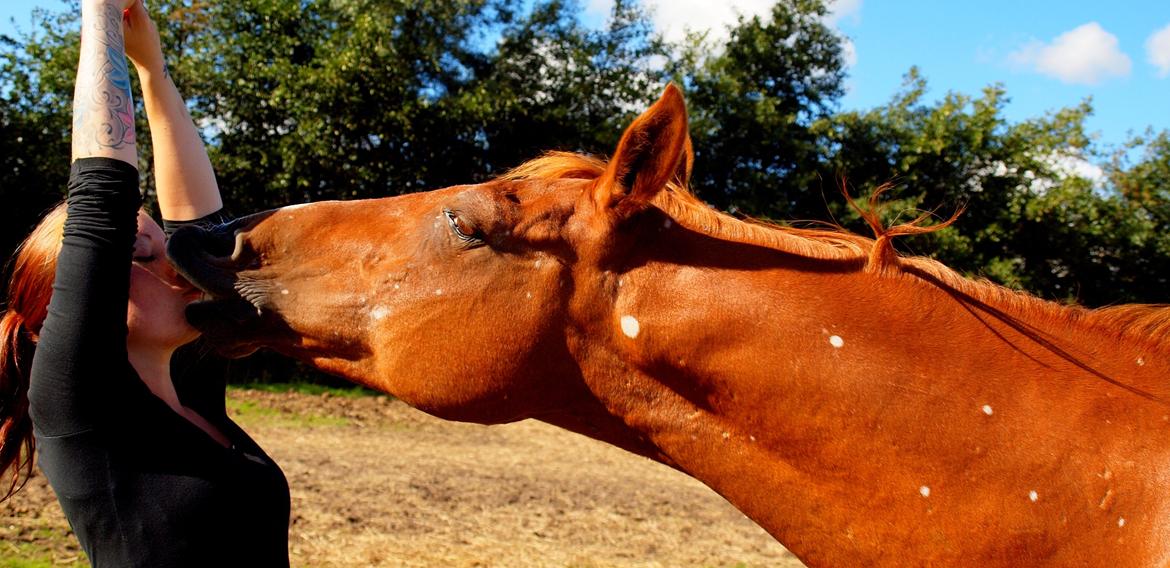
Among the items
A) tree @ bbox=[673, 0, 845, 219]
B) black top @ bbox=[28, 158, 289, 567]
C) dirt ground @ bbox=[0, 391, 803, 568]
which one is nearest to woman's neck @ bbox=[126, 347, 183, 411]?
black top @ bbox=[28, 158, 289, 567]

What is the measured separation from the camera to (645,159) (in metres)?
2.24

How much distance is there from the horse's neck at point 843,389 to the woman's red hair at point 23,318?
1536mm

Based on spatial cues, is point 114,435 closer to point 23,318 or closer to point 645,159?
point 23,318

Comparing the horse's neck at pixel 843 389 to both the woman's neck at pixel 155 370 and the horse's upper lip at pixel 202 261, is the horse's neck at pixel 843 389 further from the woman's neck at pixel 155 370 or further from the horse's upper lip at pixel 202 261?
the woman's neck at pixel 155 370

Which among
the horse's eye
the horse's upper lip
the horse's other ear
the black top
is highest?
the horse's other ear

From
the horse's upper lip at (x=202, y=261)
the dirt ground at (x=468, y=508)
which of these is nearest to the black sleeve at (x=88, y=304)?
the horse's upper lip at (x=202, y=261)

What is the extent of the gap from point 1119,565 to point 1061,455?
10.5 inches

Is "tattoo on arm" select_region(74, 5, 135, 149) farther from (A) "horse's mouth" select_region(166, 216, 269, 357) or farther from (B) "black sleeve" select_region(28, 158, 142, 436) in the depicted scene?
(A) "horse's mouth" select_region(166, 216, 269, 357)

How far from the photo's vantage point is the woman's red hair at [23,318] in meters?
2.32

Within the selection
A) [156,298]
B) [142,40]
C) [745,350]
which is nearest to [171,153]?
[142,40]

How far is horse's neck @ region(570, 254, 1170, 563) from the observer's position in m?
2.06

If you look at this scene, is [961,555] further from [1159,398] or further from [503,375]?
[503,375]

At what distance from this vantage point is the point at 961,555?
1998 mm

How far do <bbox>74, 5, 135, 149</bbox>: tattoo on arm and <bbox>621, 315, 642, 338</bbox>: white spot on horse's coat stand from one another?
4.31 ft
